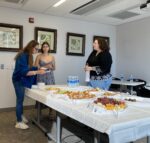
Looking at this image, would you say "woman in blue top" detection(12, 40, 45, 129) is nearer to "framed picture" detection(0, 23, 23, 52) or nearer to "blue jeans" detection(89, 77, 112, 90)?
"blue jeans" detection(89, 77, 112, 90)

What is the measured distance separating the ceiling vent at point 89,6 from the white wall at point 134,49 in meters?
1.48

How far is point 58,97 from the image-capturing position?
7.35ft

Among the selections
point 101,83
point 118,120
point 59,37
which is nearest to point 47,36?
point 59,37

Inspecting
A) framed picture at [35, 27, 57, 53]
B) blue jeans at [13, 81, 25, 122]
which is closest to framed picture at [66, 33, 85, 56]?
framed picture at [35, 27, 57, 53]

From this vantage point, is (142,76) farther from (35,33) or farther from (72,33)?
(35,33)

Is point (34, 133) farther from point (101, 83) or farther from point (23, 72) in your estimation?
point (101, 83)

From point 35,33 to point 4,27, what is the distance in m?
0.66

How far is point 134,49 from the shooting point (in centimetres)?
500

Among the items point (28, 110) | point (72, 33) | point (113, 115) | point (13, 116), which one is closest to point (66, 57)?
point (72, 33)

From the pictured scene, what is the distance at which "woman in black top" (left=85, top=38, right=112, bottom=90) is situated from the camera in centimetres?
304

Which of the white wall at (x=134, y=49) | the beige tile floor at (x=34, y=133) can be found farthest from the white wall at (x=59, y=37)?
the beige tile floor at (x=34, y=133)

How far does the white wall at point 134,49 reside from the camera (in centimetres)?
467

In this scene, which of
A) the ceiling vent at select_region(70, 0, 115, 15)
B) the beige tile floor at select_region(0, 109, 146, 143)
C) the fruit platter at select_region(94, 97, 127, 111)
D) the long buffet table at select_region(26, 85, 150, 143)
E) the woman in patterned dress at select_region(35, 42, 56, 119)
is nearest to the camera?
the long buffet table at select_region(26, 85, 150, 143)

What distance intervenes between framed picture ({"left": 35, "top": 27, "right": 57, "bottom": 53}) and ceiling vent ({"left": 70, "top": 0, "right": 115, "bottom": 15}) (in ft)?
2.27
